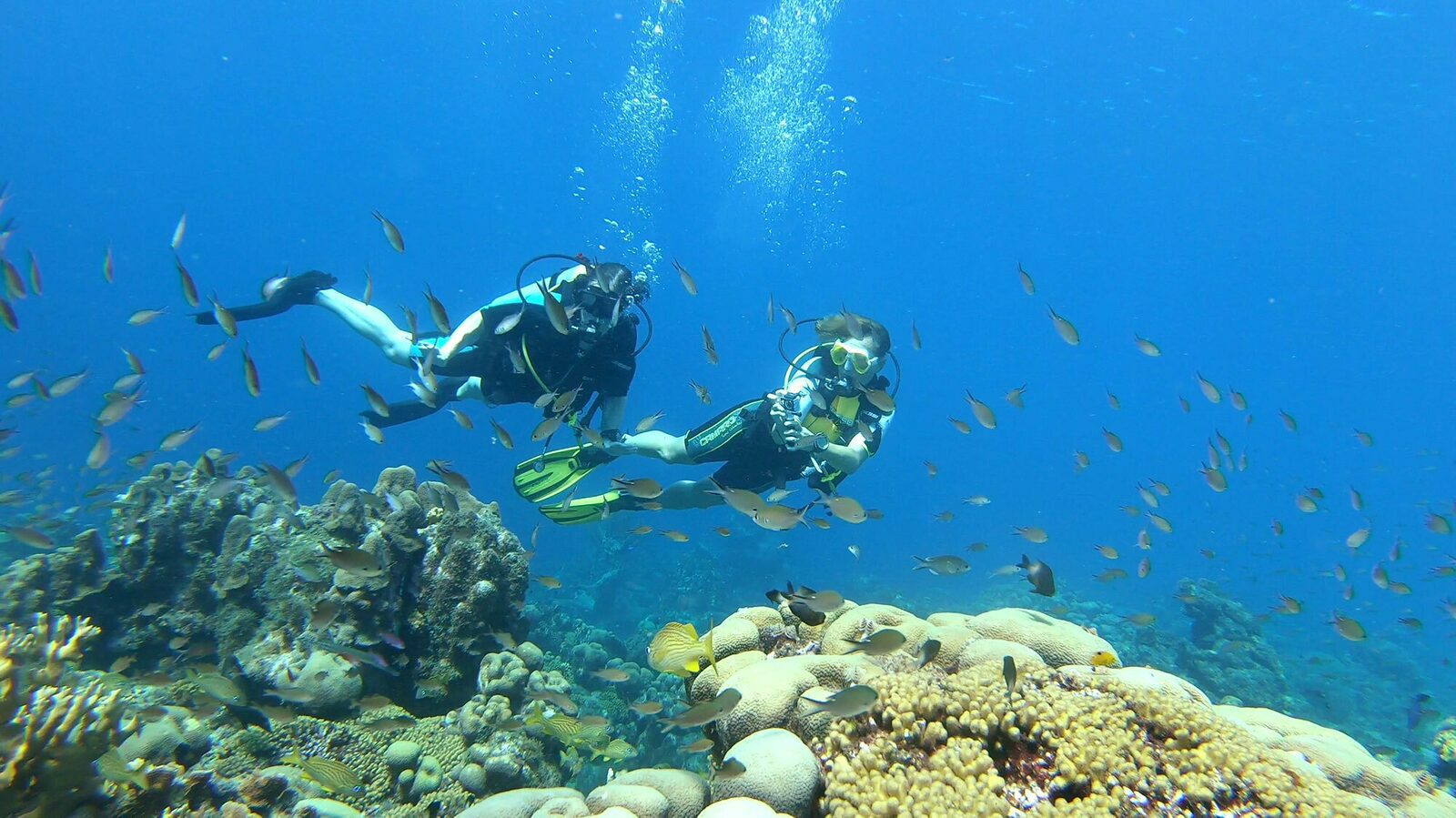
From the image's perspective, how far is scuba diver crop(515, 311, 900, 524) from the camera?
292 inches

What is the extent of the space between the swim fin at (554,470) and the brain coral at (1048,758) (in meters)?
5.56

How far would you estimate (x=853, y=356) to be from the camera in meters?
7.37

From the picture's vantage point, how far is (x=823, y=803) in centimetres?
313

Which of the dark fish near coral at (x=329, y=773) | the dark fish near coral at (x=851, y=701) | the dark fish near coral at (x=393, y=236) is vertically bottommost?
the dark fish near coral at (x=329, y=773)

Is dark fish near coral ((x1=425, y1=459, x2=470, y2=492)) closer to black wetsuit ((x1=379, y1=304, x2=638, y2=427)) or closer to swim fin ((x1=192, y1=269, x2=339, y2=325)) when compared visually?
black wetsuit ((x1=379, y1=304, x2=638, y2=427))

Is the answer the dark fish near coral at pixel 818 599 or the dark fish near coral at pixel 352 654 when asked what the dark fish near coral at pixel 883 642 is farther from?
the dark fish near coral at pixel 352 654

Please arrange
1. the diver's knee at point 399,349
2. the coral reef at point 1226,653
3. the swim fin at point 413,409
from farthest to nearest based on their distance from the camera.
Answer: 1. the coral reef at point 1226,653
2. the diver's knee at point 399,349
3. the swim fin at point 413,409

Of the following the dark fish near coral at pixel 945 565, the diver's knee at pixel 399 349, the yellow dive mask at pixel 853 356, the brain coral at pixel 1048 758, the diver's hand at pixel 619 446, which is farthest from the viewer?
the diver's knee at pixel 399 349

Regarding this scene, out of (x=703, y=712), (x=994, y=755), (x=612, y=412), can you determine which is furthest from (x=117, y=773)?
(x=612, y=412)

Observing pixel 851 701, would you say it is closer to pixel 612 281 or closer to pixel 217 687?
pixel 217 687

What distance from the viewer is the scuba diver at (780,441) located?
292 inches

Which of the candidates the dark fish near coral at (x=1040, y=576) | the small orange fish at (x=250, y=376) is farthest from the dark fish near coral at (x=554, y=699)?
the dark fish near coral at (x=1040, y=576)

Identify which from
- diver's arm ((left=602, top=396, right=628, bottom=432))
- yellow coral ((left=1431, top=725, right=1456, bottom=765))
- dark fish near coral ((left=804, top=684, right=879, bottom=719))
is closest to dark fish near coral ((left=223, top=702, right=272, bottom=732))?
diver's arm ((left=602, top=396, right=628, bottom=432))

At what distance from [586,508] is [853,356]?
4.06 meters
